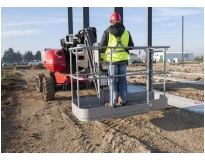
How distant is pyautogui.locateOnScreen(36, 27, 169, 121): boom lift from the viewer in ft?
15.8

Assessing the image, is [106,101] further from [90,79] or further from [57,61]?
[57,61]

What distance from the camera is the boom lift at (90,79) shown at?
480 cm

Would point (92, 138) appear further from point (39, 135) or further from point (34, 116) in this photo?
point (34, 116)

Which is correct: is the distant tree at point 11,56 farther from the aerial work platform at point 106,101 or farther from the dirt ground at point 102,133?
the aerial work platform at point 106,101

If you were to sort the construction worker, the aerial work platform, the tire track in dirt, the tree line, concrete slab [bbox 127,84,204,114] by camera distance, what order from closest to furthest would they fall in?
the tire track in dirt < the aerial work platform < the construction worker < concrete slab [bbox 127,84,204,114] < the tree line

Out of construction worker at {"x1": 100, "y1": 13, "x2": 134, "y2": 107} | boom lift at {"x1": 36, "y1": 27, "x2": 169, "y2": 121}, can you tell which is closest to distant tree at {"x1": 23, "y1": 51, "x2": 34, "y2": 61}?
boom lift at {"x1": 36, "y1": 27, "x2": 169, "y2": 121}

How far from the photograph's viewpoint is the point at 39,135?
5.00 meters

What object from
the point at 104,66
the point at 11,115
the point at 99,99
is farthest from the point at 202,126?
the point at 11,115

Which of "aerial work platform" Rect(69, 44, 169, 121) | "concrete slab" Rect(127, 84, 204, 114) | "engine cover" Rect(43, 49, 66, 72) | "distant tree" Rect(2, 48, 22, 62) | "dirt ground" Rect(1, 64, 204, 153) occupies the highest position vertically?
"distant tree" Rect(2, 48, 22, 62)

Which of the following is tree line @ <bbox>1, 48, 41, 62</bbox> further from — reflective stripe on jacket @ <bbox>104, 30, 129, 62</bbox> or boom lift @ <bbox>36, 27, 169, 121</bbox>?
reflective stripe on jacket @ <bbox>104, 30, 129, 62</bbox>

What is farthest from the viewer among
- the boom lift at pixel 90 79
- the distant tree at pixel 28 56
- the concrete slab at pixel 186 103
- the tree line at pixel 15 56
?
the distant tree at pixel 28 56

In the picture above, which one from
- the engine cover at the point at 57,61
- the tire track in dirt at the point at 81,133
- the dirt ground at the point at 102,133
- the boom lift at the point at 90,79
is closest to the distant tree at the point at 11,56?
the boom lift at the point at 90,79

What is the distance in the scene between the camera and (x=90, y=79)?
464 cm

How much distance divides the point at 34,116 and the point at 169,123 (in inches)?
140
